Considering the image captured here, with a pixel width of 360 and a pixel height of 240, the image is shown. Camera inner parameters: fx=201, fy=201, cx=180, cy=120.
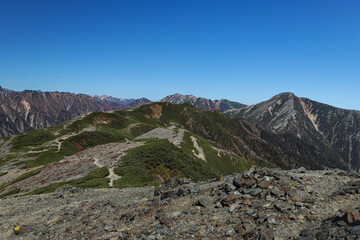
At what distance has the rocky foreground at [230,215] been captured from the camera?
Answer: 12328 mm

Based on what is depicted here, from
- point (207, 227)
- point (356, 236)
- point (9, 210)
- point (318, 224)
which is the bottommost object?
point (9, 210)

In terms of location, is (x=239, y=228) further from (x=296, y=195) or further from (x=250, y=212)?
(x=296, y=195)

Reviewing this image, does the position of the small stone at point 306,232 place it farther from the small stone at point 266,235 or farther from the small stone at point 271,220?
the small stone at point 271,220

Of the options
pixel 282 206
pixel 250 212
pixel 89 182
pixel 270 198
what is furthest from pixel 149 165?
pixel 282 206

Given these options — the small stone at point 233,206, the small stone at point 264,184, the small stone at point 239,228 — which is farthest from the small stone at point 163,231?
the small stone at point 264,184

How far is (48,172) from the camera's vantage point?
5459 cm

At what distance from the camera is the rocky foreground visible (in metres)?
12.3

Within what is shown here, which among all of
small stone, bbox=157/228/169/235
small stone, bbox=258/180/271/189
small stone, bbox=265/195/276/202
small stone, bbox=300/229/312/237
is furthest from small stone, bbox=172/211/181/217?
small stone, bbox=300/229/312/237

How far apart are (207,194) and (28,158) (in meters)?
87.7

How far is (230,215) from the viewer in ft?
50.2

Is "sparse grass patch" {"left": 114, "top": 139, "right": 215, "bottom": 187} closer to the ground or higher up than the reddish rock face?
closer to the ground

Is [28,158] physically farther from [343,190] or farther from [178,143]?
[343,190]

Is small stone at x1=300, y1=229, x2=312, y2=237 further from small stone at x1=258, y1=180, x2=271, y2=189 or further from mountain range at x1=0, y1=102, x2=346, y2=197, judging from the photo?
mountain range at x1=0, y1=102, x2=346, y2=197

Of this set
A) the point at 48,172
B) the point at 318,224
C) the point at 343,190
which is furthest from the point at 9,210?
the point at 343,190
